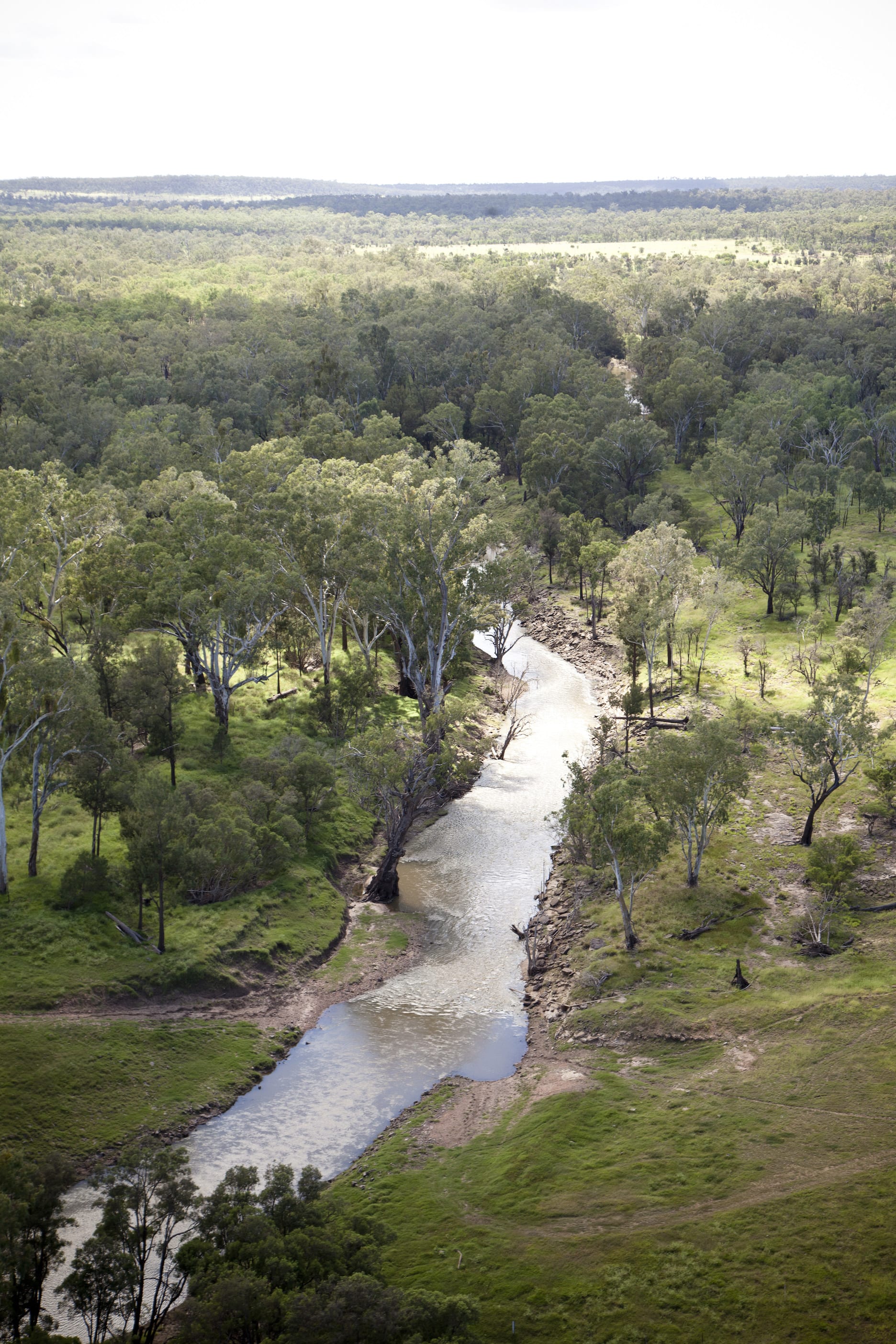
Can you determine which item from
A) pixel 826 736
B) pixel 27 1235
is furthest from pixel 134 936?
pixel 826 736

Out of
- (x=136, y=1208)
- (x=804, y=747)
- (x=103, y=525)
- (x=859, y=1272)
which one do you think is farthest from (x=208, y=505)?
(x=859, y=1272)

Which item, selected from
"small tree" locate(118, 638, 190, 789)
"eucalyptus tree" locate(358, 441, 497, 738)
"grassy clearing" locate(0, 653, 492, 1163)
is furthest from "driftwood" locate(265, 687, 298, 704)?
"grassy clearing" locate(0, 653, 492, 1163)

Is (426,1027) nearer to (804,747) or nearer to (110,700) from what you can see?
(804,747)

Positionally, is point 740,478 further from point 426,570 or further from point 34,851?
point 34,851

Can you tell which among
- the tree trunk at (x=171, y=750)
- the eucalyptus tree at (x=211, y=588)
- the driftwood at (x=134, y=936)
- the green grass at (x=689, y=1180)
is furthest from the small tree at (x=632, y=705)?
the driftwood at (x=134, y=936)

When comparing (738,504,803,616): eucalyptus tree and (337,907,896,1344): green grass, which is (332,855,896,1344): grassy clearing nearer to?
(337,907,896,1344): green grass
